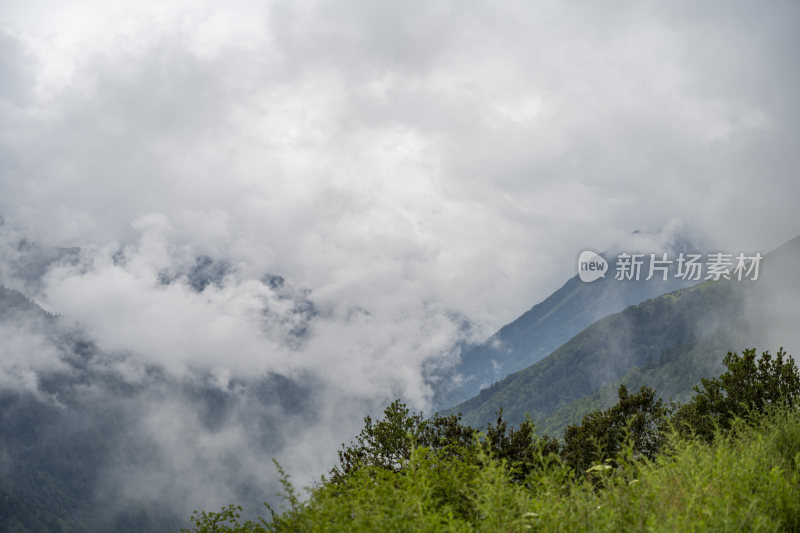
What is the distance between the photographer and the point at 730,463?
9617 millimetres

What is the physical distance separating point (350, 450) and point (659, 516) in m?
25.0

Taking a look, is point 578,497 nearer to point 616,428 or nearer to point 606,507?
point 606,507

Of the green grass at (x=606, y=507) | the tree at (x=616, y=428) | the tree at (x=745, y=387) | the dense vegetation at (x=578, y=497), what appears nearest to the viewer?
the green grass at (x=606, y=507)

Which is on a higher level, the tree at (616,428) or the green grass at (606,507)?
the green grass at (606,507)

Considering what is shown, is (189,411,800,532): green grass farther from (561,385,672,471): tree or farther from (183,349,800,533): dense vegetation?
(561,385,672,471): tree

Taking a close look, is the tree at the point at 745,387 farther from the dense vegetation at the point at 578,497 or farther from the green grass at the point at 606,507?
the green grass at the point at 606,507

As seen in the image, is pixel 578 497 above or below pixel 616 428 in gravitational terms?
above

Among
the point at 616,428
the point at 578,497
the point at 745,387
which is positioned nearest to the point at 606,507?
the point at 578,497

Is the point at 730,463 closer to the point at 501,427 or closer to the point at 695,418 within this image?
the point at 695,418

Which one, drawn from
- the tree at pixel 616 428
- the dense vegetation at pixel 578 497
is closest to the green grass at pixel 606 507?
the dense vegetation at pixel 578 497

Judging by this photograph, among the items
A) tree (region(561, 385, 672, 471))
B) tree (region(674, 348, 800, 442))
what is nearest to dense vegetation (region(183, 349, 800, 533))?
tree (region(674, 348, 800, 442))

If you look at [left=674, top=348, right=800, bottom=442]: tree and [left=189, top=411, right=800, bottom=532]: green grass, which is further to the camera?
[left=674, top=348, right=800, bottom=442]: tree

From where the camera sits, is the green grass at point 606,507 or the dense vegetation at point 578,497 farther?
the dense vegetation at point 578,497

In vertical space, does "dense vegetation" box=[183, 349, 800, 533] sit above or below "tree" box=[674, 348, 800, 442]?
above
